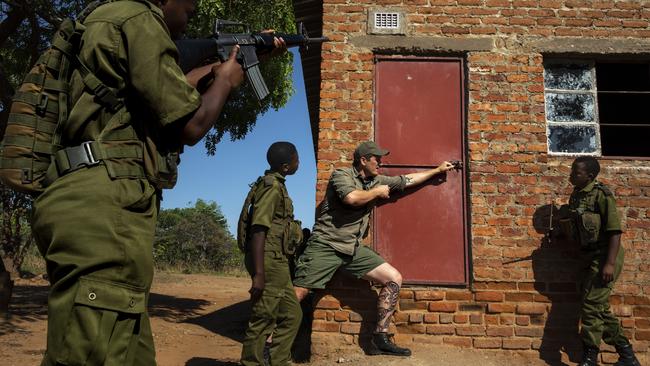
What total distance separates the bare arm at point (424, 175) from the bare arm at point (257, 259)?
4.97ft

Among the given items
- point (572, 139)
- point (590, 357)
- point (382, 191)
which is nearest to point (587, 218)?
point (572, 139)

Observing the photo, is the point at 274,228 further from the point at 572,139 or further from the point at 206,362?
the point at 572,139

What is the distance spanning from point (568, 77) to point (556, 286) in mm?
2126

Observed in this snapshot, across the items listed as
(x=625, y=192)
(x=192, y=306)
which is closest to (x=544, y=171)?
(x=625, y=192)

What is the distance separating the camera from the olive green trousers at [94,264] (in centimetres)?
138

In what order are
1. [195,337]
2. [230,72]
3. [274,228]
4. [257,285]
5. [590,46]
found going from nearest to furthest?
[230,72], [257,285], [274,228], [590,46], [195,337]

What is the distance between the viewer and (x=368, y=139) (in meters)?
4.82

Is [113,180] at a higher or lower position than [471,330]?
higher

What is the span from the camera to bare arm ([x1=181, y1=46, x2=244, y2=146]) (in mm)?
1642

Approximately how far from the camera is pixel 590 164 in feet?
14.7

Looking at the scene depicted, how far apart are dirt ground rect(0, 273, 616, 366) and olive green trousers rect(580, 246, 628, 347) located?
20.7 inches

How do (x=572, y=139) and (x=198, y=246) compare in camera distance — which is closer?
(x=572, y=139)

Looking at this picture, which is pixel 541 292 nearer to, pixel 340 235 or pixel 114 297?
pixel 340 235

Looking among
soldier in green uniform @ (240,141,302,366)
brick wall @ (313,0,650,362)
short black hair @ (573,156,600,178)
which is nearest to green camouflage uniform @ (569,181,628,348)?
short black hair @ (573,156,600,178)
